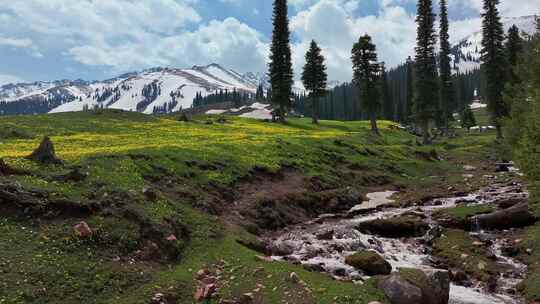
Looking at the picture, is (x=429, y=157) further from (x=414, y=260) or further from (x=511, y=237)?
(x=414, y=260)

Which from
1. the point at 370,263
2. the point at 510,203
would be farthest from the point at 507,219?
the point at 370,263

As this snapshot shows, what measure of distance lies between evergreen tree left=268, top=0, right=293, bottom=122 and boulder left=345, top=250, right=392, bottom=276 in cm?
6004

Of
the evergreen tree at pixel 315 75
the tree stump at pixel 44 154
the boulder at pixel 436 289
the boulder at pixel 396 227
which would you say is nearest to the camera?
the boulder at pixel 436 289

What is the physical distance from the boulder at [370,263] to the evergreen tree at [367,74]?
5396 centimetres

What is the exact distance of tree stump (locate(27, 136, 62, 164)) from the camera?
74.6ft

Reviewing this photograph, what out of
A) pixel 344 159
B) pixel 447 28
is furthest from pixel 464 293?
pixel 447 28

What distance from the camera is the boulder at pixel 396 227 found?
83.4 feet

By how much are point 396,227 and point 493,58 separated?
52861 mm

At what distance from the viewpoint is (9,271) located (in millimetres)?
13555

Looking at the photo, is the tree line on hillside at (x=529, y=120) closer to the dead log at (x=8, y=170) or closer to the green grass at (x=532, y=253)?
the green grass at (x=532, y=253)

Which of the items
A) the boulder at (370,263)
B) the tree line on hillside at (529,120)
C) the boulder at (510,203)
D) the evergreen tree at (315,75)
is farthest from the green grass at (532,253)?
the evergreen tree at (315,75)

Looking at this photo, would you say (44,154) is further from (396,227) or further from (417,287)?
(396,227)

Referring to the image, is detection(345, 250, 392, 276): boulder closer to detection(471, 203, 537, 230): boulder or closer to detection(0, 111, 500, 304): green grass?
detection(0, 111, 500, 304): green grass

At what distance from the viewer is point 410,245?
23297 mm
